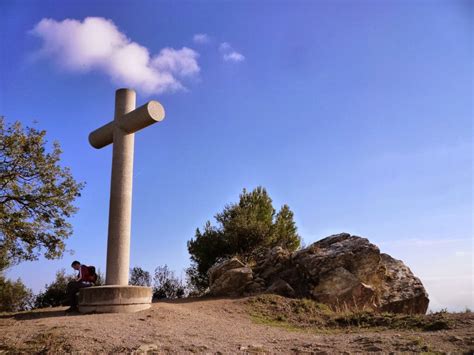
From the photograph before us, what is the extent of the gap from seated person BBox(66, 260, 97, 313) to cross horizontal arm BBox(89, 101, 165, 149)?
4.06 m

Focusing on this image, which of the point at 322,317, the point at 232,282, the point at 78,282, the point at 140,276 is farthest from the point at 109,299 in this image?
the point at 140,276

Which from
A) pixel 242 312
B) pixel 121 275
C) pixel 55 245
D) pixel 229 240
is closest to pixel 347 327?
pixel 242 312

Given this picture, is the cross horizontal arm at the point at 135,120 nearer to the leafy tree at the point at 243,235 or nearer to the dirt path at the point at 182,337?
the dirt path at the point at 182,337

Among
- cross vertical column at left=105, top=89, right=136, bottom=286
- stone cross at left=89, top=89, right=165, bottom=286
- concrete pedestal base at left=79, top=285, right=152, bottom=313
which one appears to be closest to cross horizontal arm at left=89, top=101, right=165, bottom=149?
stone cross at left=89, top=89, right=165, bottom=286

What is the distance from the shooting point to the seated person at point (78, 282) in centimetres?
1209

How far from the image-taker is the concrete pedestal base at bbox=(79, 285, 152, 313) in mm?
11242

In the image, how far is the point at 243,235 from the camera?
2548cm

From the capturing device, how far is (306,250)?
16875 millimetres

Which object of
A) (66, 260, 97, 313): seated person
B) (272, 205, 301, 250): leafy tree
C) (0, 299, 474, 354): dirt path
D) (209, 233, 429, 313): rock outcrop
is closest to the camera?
(0, 299, 474, 354): dirt path

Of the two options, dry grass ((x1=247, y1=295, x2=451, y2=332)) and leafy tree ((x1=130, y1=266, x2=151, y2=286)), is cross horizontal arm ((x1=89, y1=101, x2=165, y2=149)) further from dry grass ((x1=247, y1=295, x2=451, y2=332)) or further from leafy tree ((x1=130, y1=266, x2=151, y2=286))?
leafy tree ((x1=130, y1=266, x2=151, y2=286))

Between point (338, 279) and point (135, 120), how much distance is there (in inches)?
344

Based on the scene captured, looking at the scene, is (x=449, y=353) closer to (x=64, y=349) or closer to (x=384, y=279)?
(x=64, y=349)

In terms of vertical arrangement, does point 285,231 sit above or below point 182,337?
above

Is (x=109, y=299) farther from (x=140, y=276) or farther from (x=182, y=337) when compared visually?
(x=140, y=276)
